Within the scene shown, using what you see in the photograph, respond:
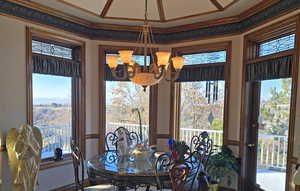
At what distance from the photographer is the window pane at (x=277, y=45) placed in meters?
2.55

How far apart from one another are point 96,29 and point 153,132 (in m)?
2.19

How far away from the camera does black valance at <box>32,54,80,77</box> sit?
3119 millimetres

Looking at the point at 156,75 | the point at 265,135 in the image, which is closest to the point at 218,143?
the point at 265,135

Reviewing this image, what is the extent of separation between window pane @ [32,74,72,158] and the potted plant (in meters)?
2.47

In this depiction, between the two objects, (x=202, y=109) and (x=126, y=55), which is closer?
(x=126, y=55)

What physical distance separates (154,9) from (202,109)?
1940 millimetres

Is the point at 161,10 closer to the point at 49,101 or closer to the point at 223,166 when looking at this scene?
the point at 49,101

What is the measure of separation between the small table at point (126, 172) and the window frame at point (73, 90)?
4.05 feet

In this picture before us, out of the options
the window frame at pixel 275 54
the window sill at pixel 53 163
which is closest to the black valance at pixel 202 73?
the window frame at pixel 275 54

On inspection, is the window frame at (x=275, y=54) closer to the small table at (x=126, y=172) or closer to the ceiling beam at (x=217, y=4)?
the ceiling beam at (x=217, y=4)

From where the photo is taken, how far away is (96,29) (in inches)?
150

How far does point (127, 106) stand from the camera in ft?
13.6

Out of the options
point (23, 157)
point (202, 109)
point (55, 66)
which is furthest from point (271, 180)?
point (55, 66)

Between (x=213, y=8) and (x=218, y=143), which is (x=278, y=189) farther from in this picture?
(x=213, y=8)
